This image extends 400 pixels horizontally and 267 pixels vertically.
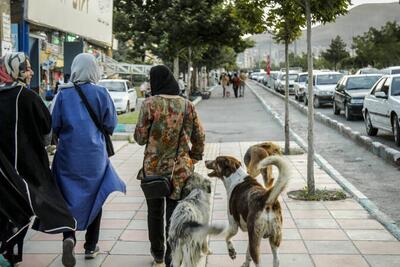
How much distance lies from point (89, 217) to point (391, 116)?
9.96 metres

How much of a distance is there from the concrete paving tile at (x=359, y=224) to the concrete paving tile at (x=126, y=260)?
90.2 inches

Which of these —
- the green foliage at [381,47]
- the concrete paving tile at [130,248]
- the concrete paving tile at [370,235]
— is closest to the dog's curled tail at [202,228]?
the concrete paving tile at [130,248]

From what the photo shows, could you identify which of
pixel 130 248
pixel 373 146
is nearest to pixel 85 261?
pixel 130 248

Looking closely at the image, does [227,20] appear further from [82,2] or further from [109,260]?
[109,260]

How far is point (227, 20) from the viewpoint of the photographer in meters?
27.2

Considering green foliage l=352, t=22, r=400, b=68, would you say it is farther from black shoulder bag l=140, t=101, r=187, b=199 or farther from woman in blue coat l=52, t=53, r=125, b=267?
black shoulder bag l=140, t=101, r=187, b=199

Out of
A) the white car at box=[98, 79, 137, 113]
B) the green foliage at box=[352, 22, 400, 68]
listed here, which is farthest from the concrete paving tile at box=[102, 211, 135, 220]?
the green foliage at box=[352, 22, 400, 68]

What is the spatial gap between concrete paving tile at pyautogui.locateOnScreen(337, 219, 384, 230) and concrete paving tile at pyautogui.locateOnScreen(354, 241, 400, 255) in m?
0.57

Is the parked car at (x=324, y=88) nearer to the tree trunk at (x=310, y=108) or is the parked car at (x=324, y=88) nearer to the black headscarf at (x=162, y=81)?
the tree trunk at (x=310, y=108)

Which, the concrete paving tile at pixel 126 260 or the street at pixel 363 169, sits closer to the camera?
the concrete paving tile at pixel 126 260

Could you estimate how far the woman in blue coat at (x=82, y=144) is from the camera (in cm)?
481

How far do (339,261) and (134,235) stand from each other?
2.13 m

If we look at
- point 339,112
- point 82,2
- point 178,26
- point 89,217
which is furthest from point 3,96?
point 178,26

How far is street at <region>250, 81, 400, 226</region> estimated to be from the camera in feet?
26.7
